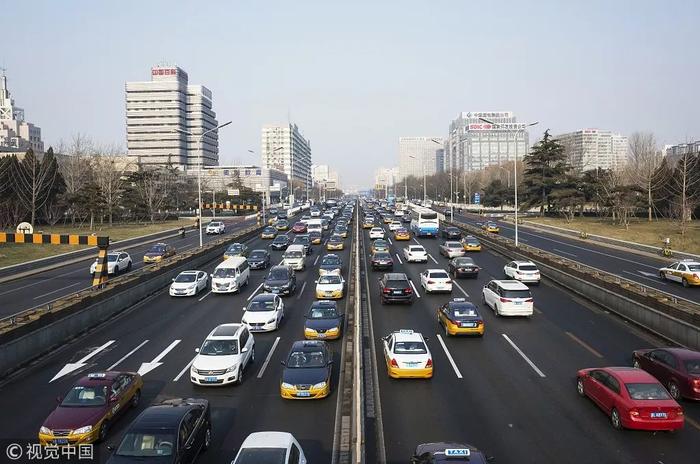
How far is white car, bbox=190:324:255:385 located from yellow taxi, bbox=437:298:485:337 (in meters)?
7.92

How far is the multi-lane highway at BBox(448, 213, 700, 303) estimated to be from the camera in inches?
1252

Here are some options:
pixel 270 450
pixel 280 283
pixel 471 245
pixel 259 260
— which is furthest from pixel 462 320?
pixel 471 245

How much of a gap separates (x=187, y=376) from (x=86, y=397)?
14.4 feet

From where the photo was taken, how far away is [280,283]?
100ft

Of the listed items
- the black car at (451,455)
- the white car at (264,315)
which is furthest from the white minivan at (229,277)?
the black car at (451,455)

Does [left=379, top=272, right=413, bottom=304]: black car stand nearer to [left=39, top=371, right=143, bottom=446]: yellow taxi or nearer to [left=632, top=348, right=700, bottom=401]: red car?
[left=632, top=348, right=700, bottom=401]: red car

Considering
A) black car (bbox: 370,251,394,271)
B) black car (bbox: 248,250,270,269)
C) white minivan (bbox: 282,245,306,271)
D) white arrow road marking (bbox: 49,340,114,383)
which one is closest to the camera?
white arrow road marking (bbox: 49,340,114,383)

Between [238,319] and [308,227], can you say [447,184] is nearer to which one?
[308,227]

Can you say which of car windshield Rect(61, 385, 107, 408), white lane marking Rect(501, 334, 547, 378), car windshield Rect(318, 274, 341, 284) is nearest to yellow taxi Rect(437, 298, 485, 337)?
white lane marking Rect(501, 334, 547, 378)

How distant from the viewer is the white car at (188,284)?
101 ft

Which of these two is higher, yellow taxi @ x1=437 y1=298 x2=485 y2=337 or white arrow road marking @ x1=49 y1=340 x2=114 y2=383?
yellow taxi @ x1=437 y1=298 x2=485 y2=337

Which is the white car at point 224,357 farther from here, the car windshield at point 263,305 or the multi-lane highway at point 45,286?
the multi-lane highway at point 45,286

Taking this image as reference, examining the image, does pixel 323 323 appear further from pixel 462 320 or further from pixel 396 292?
pixel 396 292

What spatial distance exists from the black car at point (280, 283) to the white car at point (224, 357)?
11.5m
